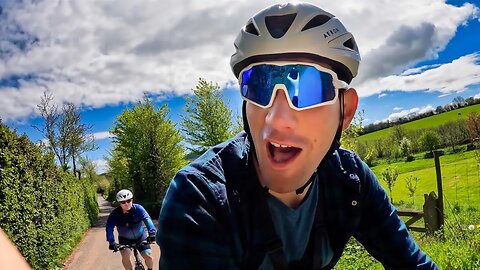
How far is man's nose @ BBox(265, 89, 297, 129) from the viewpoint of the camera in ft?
4.58

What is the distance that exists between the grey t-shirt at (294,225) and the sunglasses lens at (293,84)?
1.29 feet

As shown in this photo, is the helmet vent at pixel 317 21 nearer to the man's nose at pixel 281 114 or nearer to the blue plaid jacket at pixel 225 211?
Result: the man's nose at pixel 281 114

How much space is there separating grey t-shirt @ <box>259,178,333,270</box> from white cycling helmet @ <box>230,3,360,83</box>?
1.78 feet

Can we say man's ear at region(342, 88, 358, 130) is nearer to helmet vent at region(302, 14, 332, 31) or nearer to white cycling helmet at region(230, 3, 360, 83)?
white cycling helmet at region(230, 3, 360, 83)

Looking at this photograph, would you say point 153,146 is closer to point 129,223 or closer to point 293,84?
point 129,223

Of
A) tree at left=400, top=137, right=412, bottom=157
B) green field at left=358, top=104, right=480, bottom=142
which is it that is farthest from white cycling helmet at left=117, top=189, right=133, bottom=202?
green field at left=358, top=104, right=480, bottom=142

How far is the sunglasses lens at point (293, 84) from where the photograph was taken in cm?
147

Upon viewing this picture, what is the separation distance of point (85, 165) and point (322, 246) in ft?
204

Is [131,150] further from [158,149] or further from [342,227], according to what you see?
[342,227]

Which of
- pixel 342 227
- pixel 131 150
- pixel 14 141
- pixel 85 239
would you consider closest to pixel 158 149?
pixel 131 150

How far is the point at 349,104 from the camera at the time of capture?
5.56 feet

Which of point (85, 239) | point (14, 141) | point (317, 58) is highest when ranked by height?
point (14, 141)

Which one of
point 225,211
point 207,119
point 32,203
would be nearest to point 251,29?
point 225,211

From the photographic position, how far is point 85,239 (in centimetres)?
2027
